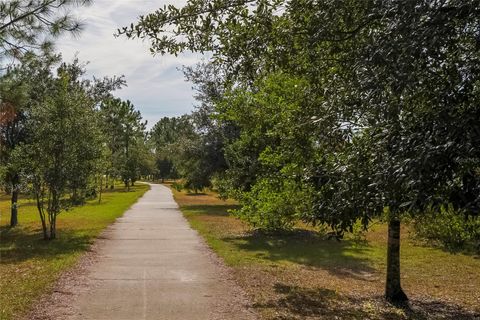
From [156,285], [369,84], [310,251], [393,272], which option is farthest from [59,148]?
[369,84]

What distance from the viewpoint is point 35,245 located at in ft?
49.0

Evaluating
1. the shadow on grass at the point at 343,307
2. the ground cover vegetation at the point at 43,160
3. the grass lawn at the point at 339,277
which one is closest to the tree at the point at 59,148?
the ground cover vegetation at the point at 43,160

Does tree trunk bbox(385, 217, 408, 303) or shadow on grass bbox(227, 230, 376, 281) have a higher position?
tree trunk bbox(385, 217, 408, 303)

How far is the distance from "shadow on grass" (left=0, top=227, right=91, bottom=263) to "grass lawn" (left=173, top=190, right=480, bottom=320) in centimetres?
402

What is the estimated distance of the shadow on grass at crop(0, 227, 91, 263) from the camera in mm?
12859

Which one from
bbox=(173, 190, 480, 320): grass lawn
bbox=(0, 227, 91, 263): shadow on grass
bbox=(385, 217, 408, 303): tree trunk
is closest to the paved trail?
bbox=(173, 190, 480, 320): grass lawn

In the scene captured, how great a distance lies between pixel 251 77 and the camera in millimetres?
5270

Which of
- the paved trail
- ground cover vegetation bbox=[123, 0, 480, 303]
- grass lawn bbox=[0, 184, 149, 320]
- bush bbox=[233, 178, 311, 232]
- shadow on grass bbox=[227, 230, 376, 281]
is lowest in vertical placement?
shadow on grass bbox=[227, 230, 376, 281]

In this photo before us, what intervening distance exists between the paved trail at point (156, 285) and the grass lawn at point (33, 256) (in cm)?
68

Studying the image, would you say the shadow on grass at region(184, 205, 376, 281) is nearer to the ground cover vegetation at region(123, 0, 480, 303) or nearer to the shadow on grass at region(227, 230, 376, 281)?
the shadow on grass at region(227, 230, 376, 281)

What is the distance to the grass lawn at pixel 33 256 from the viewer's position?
779cm

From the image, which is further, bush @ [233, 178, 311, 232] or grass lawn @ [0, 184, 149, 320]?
bush @ [233, 178, 311, 232]

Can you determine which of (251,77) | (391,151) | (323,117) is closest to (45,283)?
(251,77)

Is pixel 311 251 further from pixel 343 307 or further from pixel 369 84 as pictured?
pixel 369 84
